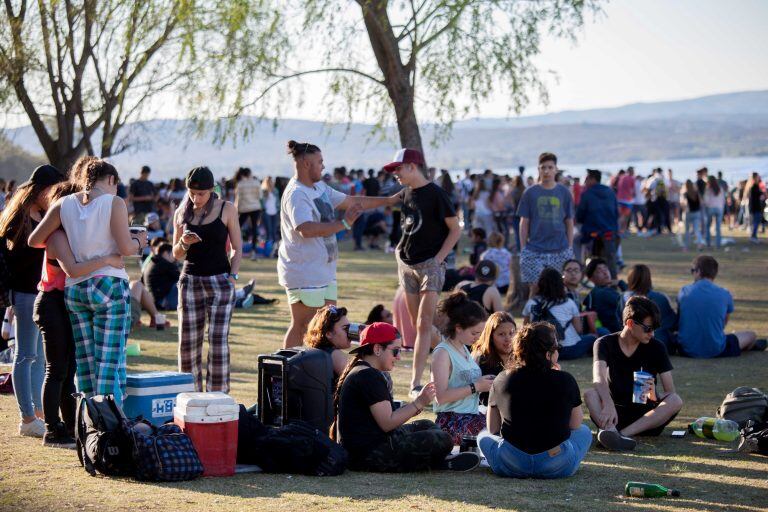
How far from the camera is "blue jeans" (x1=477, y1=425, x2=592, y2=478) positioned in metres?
6.66

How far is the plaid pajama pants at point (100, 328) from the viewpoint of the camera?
718 centimetres

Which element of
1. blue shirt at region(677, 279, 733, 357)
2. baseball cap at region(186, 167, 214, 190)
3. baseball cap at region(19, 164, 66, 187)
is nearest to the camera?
baseball cap at region(19, 164, 66, 187)

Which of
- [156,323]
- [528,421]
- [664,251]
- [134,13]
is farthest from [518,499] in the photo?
[664,251]

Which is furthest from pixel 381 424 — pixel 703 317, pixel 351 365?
pixel 703 317

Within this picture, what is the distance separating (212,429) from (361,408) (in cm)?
90

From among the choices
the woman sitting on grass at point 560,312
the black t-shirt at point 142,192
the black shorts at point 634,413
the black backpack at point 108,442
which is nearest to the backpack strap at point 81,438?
the black backpack at point 108,442

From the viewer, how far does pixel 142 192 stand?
26.2m

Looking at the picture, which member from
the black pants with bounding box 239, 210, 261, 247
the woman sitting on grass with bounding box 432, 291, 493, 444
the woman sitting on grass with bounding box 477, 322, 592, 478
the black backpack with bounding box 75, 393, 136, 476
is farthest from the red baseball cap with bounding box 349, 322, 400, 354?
the black pants with bounding box 239, 210, 261, 247

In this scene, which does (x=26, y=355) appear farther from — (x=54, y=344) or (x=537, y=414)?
(x=537, y=414)

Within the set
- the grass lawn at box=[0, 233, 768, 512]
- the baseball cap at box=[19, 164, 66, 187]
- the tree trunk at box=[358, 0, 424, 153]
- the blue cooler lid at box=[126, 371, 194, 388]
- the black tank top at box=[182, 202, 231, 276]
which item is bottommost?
the grass lawn at box=[0, 233, 768, 512]

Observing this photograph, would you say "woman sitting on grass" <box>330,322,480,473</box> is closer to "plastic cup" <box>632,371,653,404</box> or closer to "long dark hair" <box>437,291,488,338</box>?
"long dark hair" <box>437,291,488,338</box>

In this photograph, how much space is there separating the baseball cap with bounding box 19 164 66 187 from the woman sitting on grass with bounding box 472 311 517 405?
3060 mm

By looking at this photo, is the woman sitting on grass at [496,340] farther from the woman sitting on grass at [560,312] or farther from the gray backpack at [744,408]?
the woman sitting on grass at [560,312]

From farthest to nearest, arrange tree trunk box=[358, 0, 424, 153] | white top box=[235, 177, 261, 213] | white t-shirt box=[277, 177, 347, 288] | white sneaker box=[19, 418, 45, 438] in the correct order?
1. white top box=[235, 177, 261, 213]
2. tree trunk box=[358, 0, 424, 153]
3. white t-shirt box=[277, 177, 347, 288]
4. white sneaker box=[19, 418, 45, 438]
